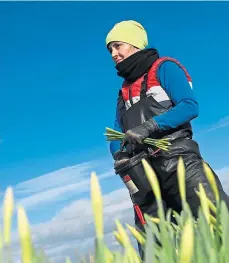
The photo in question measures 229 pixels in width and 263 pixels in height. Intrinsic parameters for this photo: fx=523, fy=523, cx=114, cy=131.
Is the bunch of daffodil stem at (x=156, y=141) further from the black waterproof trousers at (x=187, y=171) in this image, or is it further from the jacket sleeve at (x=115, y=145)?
the jacket sleeve at (x=115, y=145)

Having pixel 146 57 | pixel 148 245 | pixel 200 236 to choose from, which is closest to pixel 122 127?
pixel 146 57

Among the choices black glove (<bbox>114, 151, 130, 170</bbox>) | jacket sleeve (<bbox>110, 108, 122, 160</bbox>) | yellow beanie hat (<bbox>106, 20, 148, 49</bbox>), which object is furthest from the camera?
yellow beanie hat (<bbox>106, 20, 148, 49</bbox>)

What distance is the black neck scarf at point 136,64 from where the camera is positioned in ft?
11.7

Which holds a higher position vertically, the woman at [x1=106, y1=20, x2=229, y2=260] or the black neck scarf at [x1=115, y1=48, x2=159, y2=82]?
the black neck scarf at [x1=115, y1=48, x2=159, y2=82]

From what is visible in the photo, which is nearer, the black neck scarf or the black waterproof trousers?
the black waterproof trousers

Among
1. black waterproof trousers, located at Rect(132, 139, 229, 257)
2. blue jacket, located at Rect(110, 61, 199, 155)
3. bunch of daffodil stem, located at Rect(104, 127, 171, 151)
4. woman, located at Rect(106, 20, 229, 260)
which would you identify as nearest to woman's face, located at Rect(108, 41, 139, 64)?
woman, located at Rect(106, 20, 229, 260)

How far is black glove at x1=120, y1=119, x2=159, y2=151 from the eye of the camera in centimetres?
324

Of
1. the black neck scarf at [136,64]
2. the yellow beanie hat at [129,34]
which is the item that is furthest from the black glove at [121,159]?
the yellow beanie hat at [129,34]

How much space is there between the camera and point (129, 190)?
141 inches

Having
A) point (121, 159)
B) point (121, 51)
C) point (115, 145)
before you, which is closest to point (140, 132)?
point (121, 159)

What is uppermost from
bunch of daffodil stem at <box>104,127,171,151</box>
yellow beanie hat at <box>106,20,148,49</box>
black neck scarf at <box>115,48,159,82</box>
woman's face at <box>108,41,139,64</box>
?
yellow beanie hat at <box>106,20,148,49</box>

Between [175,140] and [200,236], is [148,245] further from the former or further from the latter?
[175,140]

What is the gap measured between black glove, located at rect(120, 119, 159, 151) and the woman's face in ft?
2.16

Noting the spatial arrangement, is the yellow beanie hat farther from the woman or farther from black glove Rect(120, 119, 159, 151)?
black glove Rect(120, 119, 159, 151)
